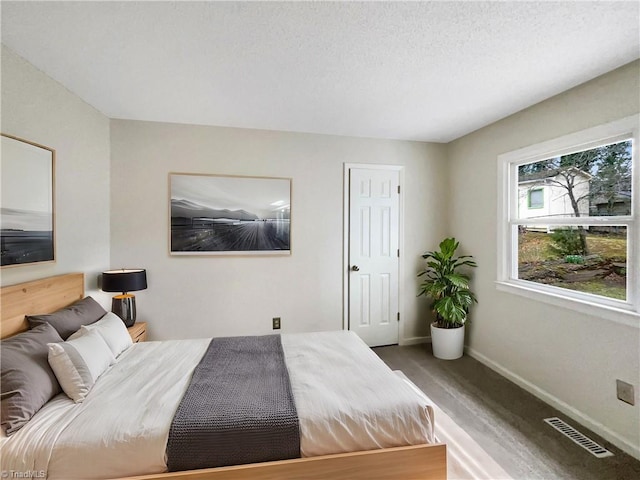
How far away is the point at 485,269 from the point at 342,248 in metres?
1.55

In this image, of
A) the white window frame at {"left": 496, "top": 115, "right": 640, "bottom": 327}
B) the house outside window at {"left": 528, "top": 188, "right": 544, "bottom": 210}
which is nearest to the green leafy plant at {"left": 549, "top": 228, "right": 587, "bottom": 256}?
the white window frame at {"left": 496, "top": 115, "right": 640, "bottom": 327}

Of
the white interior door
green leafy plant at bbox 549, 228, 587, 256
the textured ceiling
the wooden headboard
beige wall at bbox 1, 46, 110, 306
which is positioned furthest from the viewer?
the white interior door

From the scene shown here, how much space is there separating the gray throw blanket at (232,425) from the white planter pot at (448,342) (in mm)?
2182

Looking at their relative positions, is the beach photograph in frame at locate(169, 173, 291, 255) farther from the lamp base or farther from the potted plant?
the potted plant

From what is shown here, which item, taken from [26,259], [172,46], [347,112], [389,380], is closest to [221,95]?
[172,46]

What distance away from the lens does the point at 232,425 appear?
1439 mm

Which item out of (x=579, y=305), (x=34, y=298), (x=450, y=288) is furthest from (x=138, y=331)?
(x=579, y=305)

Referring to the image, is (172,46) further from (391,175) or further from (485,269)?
(485,269)

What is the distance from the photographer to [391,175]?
147 inches

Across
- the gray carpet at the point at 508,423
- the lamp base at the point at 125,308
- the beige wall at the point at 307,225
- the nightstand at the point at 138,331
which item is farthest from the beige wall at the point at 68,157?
the gray carpet at the point at 508,423

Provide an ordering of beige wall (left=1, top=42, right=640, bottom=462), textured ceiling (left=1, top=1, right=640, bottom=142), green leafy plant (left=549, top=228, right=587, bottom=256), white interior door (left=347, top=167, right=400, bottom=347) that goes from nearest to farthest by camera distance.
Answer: textured ceiling (left=1, top=1, right=640, bottom=142) → beige wall (left=1, top=42, right=640, bottom=462) → green leafy plant (left=549, top=228, right=587, bottom=256) → white interior door (left=347, top=167, right=400, bottom=347)

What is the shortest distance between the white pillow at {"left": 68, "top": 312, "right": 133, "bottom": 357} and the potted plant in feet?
9.49

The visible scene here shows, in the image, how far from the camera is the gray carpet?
1.81m

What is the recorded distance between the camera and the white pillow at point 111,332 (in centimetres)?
199
